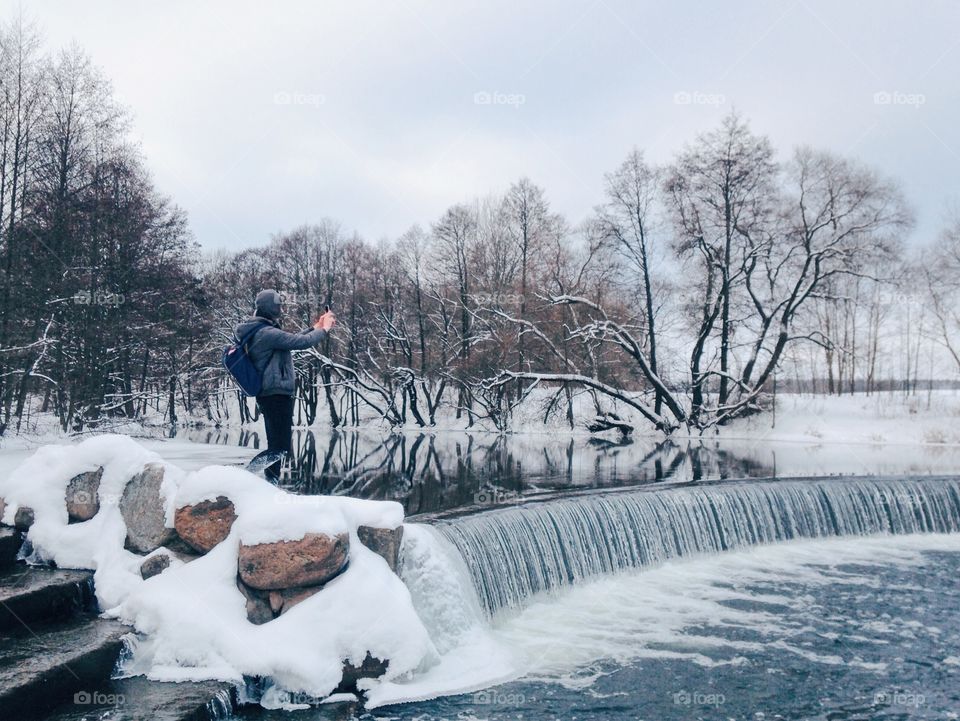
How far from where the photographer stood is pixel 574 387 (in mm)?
28641

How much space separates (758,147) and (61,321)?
22.9 metres

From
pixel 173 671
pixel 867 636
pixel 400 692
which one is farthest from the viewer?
pixel 867 636

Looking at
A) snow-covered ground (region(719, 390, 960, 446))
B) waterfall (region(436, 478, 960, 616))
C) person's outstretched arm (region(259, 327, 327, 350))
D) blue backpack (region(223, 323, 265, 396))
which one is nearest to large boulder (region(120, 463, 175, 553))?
blue backpack (region(223, 323, 265, 396))

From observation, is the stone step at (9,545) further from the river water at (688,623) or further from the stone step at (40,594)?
the river water at (688,623)

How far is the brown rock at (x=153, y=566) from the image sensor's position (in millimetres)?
5996

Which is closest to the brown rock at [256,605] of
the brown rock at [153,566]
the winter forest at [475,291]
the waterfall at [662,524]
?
the brown rock at [153,566]

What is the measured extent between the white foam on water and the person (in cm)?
168

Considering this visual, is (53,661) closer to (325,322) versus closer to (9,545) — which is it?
(9,545)

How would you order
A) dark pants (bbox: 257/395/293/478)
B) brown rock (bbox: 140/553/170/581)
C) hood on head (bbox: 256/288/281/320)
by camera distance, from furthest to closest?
dark pants (bbox: 257/395/293/478) → hood on head (bbox: 256/288/281/320) → brown rock (bbox: 140/553/170/581)

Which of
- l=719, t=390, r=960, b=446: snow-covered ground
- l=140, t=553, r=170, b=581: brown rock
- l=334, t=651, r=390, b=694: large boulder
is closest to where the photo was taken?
l=334, t=651, r=390, b=694: large boulder

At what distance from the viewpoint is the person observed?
6.27 meters

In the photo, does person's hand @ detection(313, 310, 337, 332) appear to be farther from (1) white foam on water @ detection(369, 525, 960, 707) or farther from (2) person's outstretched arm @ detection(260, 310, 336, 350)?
(1) white foam on water @ detection(369, 525, 960, 707)

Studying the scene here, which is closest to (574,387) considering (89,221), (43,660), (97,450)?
(89,221)

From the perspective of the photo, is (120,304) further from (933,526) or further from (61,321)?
(933,526)
